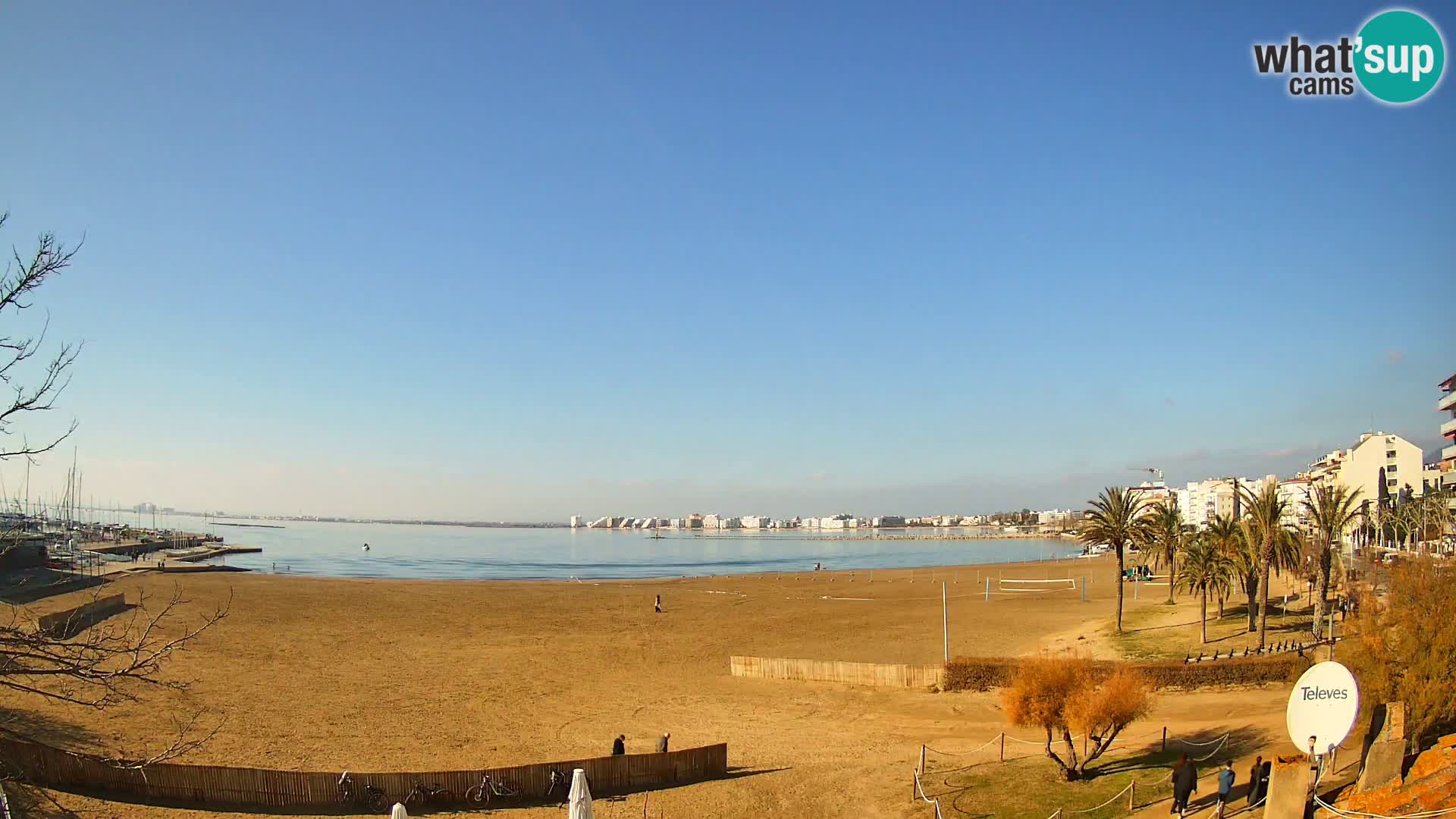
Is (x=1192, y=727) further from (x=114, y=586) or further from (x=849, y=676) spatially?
(x=114, y=586)

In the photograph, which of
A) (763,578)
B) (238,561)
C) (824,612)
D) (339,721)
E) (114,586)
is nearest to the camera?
(339,721)

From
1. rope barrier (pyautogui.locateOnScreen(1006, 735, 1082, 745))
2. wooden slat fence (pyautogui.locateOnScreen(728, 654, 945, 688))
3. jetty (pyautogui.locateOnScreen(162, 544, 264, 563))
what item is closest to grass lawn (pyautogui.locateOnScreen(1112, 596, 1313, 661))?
wooden slat fence (pyautogui.locateOnScreen(728, 654, 945, 688))

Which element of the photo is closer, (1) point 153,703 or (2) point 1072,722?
(2) point 1072,722

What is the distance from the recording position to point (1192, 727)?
913 inches

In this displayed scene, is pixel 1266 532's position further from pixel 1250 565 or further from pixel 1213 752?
pixel 1213 752

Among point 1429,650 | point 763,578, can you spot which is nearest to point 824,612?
point 763,578

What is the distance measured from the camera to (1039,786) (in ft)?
64.0

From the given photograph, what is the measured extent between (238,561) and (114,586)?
59.0 metres

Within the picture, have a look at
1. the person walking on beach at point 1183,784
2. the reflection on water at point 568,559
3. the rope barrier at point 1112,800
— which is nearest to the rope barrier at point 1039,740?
the rope barrier at point 1112,800

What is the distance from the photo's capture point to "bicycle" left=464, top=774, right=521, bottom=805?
63.2 feet

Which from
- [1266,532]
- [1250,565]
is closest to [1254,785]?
[1266,532]

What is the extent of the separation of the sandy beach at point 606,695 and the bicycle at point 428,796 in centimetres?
170

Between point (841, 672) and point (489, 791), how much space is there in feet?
50.7

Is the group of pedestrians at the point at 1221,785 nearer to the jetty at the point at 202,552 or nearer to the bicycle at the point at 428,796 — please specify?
the bicycle at the point at 428,796
